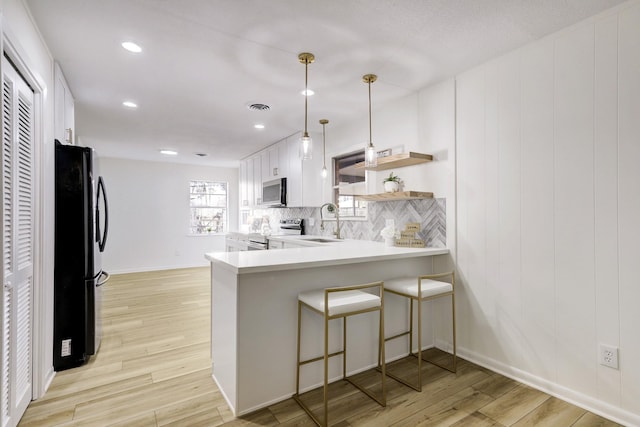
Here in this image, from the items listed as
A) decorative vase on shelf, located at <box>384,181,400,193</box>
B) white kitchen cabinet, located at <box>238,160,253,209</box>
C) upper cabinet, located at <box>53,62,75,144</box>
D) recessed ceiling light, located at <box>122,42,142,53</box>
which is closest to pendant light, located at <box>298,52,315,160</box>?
decorative vase on shelf, located at <box>384,181,400,193</box>

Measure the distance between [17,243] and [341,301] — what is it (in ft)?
5.90

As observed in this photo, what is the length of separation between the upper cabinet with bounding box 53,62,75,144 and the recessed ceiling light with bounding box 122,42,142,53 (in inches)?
27.3

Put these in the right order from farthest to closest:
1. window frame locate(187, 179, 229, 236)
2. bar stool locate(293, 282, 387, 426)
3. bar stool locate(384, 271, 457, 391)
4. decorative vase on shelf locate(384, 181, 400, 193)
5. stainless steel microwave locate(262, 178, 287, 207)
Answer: window frame locate(187, 179, 229, 236), stainless steel microwave locate(262, 178, 287, 207), decorative vase on shelf locate(384, 181, 400, 193), bar stool locate(384, 271, 457, 391), bar stool locate(293, 282, 387, 426)

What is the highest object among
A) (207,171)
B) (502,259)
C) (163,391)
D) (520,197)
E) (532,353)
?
(207,171)

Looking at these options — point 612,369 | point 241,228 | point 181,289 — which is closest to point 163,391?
point 612,369

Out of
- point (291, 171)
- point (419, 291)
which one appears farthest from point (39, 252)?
point (291, 171)

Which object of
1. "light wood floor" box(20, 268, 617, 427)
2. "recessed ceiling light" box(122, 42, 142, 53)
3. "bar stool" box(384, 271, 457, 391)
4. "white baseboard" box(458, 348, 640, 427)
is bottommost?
"light wood floor" box(20, 268, 617, 427)

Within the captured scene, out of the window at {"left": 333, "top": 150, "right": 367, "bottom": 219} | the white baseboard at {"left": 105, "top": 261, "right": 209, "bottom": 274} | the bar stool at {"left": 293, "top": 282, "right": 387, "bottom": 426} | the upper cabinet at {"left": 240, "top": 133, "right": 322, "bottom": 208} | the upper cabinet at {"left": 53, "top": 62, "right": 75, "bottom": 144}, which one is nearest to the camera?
the bar stool at {"left": 293, "top": 282, "right": 387, "bottom": 426}

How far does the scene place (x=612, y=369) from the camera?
1.91 meters

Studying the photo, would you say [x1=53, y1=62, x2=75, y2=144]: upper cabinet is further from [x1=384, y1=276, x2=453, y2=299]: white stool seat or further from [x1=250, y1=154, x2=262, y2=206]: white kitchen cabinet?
[x1=250, y1=154, x2=262, y2=206]: white kitchen cabinet

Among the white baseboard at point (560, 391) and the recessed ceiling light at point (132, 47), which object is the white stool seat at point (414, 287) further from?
the recessed ceiling light at point (132, 47)

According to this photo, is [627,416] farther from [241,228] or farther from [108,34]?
[241,228]

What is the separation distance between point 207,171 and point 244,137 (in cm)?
315

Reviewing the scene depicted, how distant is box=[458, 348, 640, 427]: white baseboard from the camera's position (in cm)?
186
